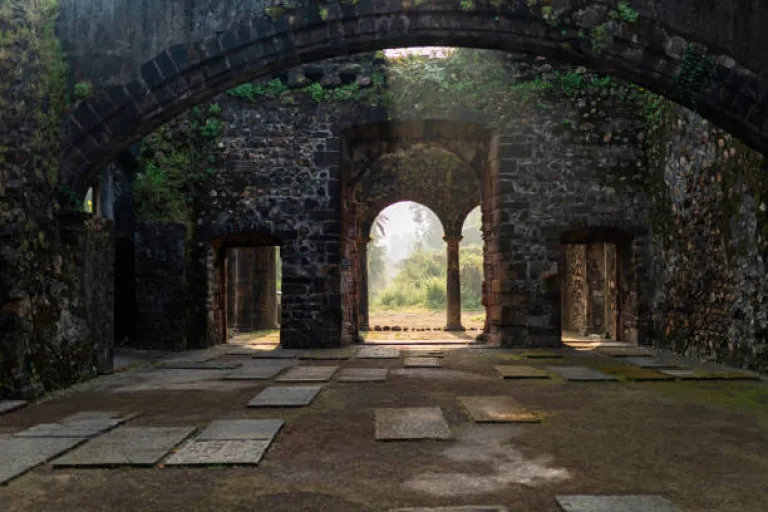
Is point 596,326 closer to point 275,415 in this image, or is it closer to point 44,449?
point 275,415

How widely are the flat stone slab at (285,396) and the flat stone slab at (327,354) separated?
3.00 meters

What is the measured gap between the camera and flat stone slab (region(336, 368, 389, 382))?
7.29 metres

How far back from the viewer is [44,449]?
407 centimetres

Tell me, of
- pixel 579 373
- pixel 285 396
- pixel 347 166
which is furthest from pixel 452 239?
pixel 285 396

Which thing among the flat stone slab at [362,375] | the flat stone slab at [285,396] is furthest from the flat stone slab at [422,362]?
the flat stone slab at [285,396]

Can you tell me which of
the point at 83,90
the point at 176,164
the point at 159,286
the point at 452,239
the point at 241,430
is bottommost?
the point at 241,430

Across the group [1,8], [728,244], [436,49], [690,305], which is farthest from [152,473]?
[436,49]

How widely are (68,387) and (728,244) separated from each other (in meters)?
8.24

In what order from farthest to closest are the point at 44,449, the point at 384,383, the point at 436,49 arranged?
1. the point at 436,49
2. the point at 384,383
3. the point at 44,449

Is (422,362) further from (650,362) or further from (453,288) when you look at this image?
(453,288)

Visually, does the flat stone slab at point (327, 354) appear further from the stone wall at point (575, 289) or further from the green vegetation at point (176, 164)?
the stone wall at point (575, 289)

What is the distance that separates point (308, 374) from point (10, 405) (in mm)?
3224

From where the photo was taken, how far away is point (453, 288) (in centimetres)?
1762

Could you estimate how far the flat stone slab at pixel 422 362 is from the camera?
28.0 ft
